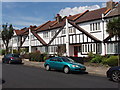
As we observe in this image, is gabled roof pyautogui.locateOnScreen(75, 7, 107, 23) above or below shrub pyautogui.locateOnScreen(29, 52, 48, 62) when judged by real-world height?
above

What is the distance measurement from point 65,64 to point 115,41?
37.1ft

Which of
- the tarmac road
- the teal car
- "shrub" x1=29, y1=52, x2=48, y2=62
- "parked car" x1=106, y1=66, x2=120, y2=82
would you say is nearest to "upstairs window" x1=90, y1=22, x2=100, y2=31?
"shrub" x1=29, y1=52, x2=48, y2=62

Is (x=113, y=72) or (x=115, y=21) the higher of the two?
(x=115, y=21)

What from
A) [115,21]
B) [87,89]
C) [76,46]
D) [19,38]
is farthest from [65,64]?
[19,38]

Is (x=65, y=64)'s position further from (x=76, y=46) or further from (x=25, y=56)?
(x=25, y=56)

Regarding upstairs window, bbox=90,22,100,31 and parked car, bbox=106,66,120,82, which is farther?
upstairs window, bbox=90,22,100,31

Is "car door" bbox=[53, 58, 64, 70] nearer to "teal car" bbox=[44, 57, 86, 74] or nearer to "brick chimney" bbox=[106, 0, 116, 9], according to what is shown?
"teal car" bbox=[44, 57, 86, 74]

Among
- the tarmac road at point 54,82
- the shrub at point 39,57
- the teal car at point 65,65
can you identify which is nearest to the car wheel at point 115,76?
the tarmac road at point 54,82

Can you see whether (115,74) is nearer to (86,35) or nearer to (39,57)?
(86,35)

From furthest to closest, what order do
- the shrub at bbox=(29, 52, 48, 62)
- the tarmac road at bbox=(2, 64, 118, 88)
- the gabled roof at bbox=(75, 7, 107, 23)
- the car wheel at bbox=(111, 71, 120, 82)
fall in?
the shrub at bbox=(29, 52, 48, 62) < the gabled roof at bbox=(75, 7, 107, 23) < the car wheel at bbox=(111, 71, 120, 82) < the tarmac road at bbox=(2, 64, 118, 88)

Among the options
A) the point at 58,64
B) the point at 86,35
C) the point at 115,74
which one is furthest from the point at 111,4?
the point at 115,74

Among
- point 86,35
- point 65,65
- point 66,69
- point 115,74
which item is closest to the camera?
point 115,74

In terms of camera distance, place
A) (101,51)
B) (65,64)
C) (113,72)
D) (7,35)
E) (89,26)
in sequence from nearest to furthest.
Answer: (113,72) < (65,64) < (101,51) < (89,26) < (7,35)

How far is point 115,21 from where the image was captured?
717 inches
